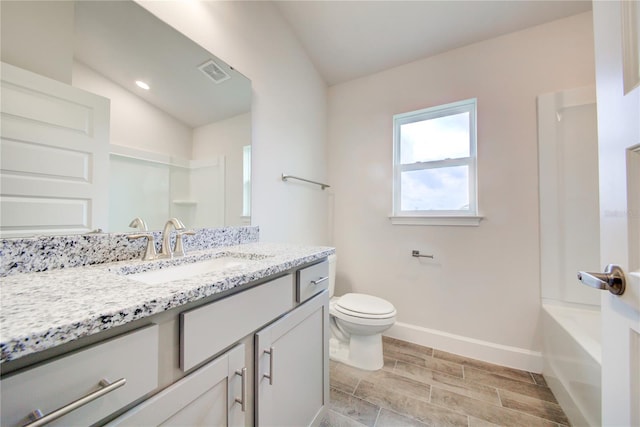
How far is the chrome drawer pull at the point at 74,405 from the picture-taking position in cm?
35

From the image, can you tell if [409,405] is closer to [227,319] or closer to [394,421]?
[394,421]

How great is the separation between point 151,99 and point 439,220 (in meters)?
1.99

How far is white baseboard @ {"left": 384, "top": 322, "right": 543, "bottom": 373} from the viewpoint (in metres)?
1.66

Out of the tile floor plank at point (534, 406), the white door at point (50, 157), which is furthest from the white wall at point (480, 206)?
the white door at point (50, 157)

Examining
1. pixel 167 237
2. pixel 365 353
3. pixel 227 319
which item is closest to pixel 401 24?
pixel 167 237

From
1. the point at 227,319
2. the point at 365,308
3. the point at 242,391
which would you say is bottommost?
the point at 365,308

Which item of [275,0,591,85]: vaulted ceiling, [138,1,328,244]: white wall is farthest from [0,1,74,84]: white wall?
[275,0,591,85]: vaulted ceiling

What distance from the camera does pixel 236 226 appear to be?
1408 mm

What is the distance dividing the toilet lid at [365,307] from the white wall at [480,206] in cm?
43

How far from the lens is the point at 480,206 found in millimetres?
1813

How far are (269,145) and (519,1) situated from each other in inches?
72.8

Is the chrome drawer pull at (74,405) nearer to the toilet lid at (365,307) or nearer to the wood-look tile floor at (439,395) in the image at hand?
the wood-look tile floor at (439,395)

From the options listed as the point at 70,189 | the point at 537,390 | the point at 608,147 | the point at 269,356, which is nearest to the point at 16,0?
the point at 70,189

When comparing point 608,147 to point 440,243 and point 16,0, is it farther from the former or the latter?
point 16,0
